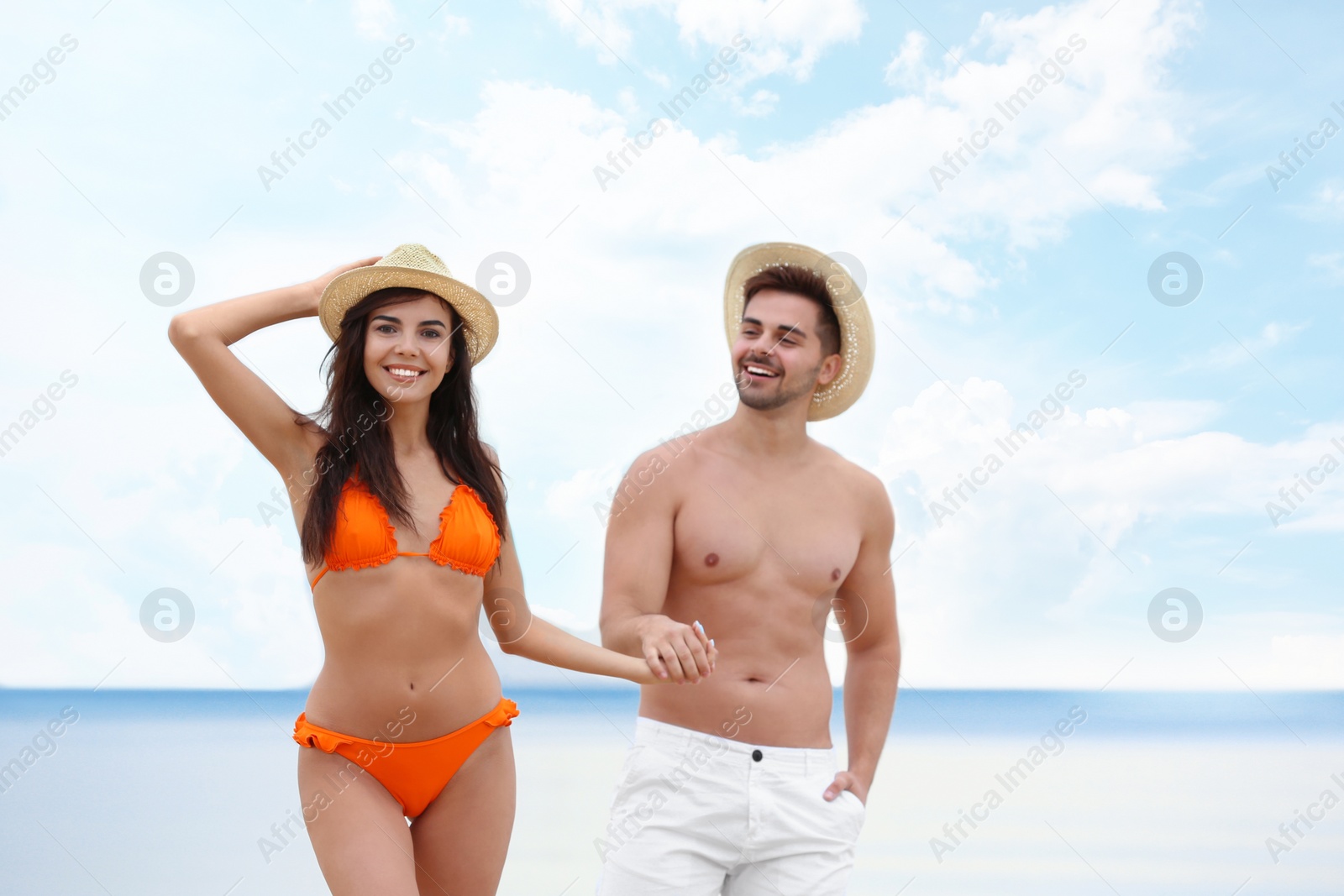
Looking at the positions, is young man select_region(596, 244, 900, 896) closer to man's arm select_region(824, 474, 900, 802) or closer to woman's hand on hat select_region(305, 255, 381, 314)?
man's arm select_region(824, 474, 900, 802)

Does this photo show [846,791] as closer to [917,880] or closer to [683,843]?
[683,843]

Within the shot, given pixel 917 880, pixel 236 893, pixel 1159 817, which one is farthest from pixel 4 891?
pixel 1159 817

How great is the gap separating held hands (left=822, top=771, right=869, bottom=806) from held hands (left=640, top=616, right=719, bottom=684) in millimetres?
748

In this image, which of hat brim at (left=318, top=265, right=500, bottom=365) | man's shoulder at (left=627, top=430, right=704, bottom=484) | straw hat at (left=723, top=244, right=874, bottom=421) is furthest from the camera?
straw hat at (left=723, top=244, right=874, bottom=421)

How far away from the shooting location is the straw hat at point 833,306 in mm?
3602

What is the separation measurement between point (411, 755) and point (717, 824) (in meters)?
0.86

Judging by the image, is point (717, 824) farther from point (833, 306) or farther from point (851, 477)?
point (833, 306)

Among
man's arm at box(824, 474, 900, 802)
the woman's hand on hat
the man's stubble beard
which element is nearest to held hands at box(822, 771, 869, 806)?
man's arm at box(824, 474, 900, 802)

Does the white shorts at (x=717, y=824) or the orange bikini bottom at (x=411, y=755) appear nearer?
the orange bikini bottom at (x=411, y=755)

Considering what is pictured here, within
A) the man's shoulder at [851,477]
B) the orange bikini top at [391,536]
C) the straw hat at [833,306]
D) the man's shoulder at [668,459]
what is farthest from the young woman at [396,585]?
the man's shoulder at [851,477]

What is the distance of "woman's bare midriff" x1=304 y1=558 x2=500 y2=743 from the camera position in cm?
284

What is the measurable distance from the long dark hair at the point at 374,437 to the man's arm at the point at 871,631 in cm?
121

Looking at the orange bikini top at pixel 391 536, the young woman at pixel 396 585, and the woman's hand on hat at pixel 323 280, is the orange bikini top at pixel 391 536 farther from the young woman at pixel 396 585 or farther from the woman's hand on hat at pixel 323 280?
the woman's hand on hat at pixel 323 280

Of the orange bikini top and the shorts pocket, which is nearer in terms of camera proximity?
the orange bikini top
